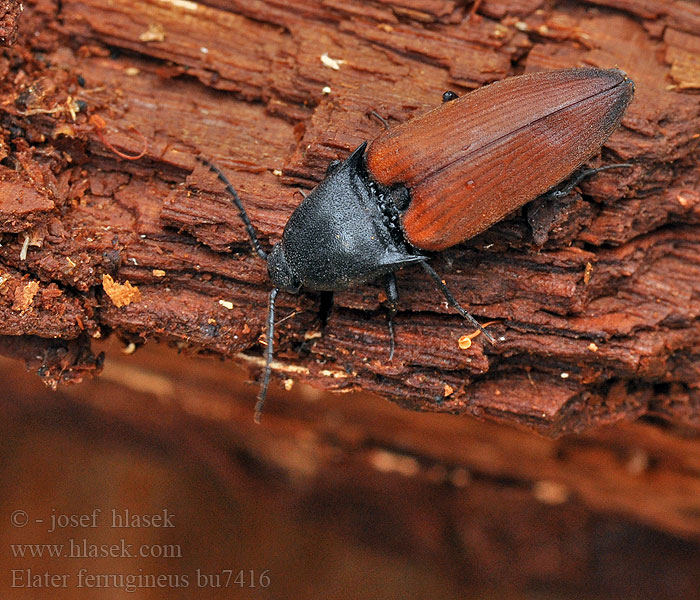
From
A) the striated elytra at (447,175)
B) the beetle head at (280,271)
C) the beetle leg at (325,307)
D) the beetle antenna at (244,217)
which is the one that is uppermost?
the striated elytra at (447,175)

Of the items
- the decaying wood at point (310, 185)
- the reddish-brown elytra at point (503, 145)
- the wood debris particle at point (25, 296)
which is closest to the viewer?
the wood debris particle at point (25, 296)

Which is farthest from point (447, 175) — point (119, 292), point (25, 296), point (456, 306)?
point (25, 296)

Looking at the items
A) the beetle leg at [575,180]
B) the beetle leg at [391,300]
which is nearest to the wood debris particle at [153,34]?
the beetle leg at [391,300]

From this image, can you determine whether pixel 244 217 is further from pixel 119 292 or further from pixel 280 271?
pixel 119 292

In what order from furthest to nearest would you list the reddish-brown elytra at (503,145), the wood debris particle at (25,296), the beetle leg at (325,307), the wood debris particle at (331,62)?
1. the wood debris particle at (331,62)
2. the beetle leg at (325,307)
3. the reddish-brown elytra at (503,145)
4. the wood debris particle at (25,296)

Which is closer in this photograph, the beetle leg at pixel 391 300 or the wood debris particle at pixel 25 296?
the wood debris particle at pixel 25 296

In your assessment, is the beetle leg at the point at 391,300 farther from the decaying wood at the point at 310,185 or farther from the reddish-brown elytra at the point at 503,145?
the reddish-brown elytra at the point at 503,145

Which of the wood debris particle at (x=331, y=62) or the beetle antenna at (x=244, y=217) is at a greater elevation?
the wood debris particle at (x=331, y=62)
